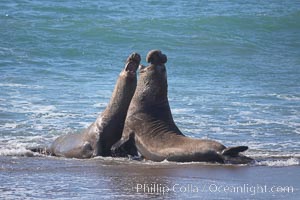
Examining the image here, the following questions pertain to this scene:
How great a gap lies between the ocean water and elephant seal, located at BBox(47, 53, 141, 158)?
54cm

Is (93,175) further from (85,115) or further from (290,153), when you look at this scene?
(85,115)

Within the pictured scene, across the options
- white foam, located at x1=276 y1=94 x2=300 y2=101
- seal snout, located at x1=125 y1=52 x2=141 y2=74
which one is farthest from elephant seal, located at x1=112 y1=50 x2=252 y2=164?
white foam, located at x1=276 y1=94 x2=300 y2=101

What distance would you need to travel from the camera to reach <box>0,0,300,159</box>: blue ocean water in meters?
12.2

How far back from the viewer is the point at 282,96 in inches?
603

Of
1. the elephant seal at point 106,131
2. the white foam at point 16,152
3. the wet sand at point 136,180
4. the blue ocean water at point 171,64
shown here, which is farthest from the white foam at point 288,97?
the white foam at point 16,152

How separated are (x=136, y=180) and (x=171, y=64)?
11.4 metres

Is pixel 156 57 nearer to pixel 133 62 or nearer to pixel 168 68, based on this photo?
pixel 133 62

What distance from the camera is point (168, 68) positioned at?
18906 mm

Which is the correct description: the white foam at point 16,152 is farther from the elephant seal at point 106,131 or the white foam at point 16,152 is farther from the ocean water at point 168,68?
the elephant seal at point 106,131

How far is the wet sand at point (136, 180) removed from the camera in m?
7.36

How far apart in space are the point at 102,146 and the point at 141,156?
0.47 metres

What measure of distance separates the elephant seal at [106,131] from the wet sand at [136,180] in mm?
397

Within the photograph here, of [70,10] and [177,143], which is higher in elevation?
[70,10]

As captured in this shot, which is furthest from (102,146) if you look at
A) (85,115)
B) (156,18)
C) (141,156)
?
(156,18)
